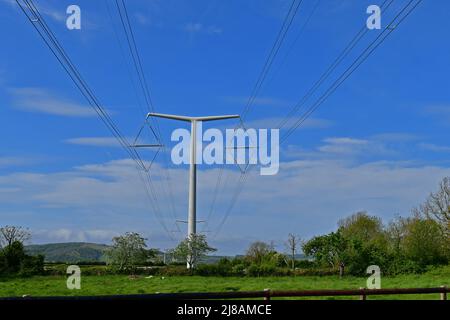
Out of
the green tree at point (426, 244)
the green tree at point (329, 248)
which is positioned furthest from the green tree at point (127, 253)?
the green tree at point (426, 244)

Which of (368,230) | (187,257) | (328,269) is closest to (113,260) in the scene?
(187,257)

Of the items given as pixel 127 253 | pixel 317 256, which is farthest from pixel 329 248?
pixel 127 253

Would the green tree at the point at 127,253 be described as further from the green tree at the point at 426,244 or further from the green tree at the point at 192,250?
the green tree at the point at 426,244

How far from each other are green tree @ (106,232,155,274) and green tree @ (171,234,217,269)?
16.8 feet

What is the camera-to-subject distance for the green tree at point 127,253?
40.5m

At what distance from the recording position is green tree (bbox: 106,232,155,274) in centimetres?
4053

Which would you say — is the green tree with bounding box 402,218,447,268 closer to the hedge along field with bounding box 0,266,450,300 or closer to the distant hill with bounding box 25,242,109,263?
the hedge along field with bounding box 0,266,450,300

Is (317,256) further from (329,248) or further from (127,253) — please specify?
(127,253)

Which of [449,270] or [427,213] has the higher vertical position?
[427,213]

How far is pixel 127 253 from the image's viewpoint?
41.0 m

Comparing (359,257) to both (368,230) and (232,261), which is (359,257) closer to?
(232,261)
